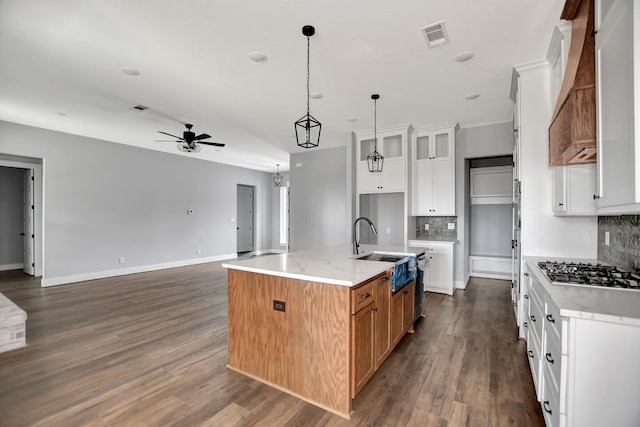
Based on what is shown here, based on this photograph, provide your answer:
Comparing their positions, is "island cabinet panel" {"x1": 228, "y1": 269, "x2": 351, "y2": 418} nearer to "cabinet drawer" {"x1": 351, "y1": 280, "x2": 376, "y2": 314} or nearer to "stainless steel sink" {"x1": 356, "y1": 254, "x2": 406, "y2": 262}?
"cabinet drawer" {"x1": 351, "y1": 280, "x2": 376, "y2": 314}

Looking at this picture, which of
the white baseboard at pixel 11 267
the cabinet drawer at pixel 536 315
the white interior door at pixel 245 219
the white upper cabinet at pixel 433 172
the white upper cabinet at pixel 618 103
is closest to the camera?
the white upper cabinet at pixel 618 103

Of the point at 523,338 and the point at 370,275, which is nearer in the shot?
the point at 370,275

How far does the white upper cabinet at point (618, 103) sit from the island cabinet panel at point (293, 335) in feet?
5.10

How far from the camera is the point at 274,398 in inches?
83.9

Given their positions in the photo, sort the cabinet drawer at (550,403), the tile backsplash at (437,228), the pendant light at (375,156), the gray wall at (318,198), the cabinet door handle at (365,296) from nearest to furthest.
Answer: the cabinet drawer at (550,403)
the cabinet door handle at (365,296)
the pendant light at (375,156)
the tile backsplash at (437,228)
the gray wall at (318,198)

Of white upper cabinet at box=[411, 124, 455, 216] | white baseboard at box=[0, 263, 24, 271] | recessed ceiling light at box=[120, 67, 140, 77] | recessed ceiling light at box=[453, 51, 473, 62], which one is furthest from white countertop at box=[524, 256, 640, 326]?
white baseboard at box=[0, 263, 24, 271]

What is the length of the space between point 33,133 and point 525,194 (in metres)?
7.62

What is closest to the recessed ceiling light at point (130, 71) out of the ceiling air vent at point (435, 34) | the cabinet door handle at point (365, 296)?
the ceiling air vent at point (435, 34)

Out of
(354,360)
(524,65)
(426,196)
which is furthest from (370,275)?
(426,196)

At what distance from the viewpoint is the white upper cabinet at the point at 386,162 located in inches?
203

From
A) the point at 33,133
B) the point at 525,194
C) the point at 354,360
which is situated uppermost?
the point at 33,133

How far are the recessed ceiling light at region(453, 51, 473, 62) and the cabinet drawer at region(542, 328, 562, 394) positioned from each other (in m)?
2.51

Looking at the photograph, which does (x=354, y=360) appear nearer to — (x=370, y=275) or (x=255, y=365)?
(x=370, y=275)

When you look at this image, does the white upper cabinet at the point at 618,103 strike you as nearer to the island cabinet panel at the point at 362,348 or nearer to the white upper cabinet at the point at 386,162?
the island cabinet panel at the point at 362,348
